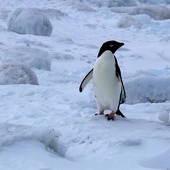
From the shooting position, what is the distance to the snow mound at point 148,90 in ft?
22.2

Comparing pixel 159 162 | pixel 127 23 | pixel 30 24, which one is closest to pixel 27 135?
pixel 159 162

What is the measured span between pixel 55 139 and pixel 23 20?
10.3m

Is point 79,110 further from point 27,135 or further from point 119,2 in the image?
point 119,2

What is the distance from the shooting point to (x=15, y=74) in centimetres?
730

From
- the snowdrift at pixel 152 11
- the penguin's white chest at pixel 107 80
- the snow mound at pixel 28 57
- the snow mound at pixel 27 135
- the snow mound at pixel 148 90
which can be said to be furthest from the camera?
the snowdrift at pixel 152 11

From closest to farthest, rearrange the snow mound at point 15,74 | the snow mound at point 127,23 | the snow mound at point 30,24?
the snow mound at point 15,74 → the snow mound at point 30,24 → the snow mound at point 127,23

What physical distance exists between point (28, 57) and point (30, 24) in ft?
14.0

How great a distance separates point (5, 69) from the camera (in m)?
7.37

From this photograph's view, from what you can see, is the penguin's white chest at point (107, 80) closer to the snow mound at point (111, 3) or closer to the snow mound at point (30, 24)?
the snow mound at point (30, 24)

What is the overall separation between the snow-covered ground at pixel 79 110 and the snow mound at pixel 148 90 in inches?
0.5

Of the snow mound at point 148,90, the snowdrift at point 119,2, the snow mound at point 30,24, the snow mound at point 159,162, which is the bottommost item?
the snowdrift at point 119,2

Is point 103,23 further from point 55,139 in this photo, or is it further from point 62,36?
point 55,139

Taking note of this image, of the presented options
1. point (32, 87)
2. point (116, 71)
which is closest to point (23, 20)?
Answer: point (32, 87)

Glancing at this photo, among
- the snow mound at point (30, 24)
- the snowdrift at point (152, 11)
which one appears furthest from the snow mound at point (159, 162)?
the snowdrift at point (152, 11)
